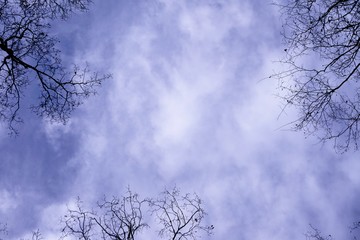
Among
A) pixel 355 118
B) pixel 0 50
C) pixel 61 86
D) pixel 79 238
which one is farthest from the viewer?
pixel 79 238

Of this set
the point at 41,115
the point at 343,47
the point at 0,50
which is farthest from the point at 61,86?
the point at 343,47

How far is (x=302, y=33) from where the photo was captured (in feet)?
22.2

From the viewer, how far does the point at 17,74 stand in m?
8.52

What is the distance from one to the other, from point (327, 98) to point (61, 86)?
20.9ft

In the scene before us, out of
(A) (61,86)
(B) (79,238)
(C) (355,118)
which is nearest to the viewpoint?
(C) (355,118)

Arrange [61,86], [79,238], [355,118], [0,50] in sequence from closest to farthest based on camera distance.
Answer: [355,118] < [0,50] < [61,86] < [79,238]

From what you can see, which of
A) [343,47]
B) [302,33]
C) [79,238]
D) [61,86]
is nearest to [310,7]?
[302,33]

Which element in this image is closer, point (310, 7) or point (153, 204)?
point (310, 7)

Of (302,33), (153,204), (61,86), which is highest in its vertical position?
(61,86)

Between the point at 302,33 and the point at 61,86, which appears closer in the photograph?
the point at 302,33

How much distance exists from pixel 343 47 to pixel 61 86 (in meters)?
6.66

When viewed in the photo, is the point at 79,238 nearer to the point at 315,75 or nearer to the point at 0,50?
the point at 0,50

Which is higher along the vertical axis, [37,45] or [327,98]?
[37,45]

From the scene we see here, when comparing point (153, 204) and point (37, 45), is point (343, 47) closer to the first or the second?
point (37, 45)
